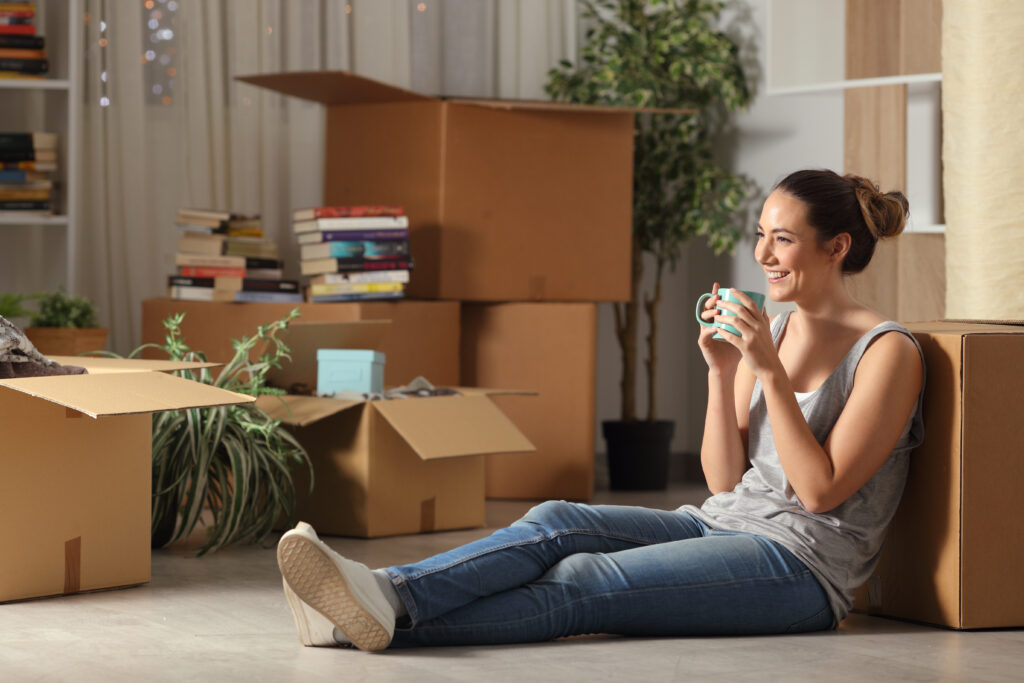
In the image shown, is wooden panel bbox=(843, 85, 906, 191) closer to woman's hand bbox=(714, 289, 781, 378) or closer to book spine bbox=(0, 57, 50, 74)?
woman's hand bbox=(714, 289, 781, 378)

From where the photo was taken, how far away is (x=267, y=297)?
3.54m

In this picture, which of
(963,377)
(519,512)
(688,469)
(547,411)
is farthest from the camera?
(688,469)

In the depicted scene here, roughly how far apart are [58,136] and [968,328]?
104 inches

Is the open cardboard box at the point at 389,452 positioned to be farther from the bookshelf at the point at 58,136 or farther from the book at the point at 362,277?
the bookshelf at the point at 58,136

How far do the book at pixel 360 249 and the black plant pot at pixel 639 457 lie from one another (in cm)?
99

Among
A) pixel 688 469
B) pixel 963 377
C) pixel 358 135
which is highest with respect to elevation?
pixel 358 135

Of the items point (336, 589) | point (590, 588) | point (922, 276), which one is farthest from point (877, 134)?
point (336, 589)

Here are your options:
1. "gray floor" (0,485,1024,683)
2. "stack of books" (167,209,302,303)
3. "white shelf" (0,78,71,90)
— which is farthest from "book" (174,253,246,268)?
"gray floor" (0,485,1024,683)

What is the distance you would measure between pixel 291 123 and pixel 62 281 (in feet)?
2.81

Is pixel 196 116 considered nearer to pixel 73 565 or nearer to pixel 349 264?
pixel 349 264

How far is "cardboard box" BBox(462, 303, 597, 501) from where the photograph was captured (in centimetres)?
371

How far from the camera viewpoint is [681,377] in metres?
4.44

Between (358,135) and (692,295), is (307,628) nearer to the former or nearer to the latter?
(358,135)

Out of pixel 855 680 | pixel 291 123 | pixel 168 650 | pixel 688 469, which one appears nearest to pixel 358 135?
pixel 291 123
